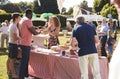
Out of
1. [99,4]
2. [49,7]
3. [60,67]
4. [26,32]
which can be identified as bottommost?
[60,67]

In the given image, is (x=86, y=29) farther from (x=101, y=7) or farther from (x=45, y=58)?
(x=101, y=7)

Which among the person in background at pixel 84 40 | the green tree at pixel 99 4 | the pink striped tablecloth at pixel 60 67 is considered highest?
the green tree at pixel 99 4

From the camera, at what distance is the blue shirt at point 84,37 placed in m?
7.43

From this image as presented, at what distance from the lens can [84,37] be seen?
7465mm

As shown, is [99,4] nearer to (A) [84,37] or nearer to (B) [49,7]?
(B) [49,7]

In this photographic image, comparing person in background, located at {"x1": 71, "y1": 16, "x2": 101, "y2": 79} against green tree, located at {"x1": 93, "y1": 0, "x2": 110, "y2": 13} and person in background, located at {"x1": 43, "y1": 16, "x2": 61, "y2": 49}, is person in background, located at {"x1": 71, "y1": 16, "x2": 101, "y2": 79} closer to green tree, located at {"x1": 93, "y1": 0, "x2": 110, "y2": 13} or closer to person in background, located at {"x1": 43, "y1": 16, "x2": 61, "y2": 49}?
person in background, located at {"x1": 43, "y1": 16, "x2": 61, "y2": 49}

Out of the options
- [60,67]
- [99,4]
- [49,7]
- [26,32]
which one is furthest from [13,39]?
[49,7]

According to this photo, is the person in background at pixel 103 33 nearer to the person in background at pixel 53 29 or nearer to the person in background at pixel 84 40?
the person in background at pixel 53 29

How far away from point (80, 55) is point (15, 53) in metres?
2.26

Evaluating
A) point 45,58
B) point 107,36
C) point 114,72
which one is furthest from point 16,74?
point 114,72

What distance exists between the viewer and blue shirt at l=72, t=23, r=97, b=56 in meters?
7.43

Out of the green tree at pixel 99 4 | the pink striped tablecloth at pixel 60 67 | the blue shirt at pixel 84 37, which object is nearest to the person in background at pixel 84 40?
the blue shirt at pixel 84 37

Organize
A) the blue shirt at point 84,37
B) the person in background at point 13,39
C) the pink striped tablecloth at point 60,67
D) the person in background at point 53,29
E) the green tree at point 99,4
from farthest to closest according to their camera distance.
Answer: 1. the green tree at point 99,4
2. the person in background at point 53,29
3. the person in background at point 13,39
4. the pink striped tablecloth at point 60,67
5. the blue shirt at point 84,37

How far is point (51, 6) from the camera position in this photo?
65812mm
